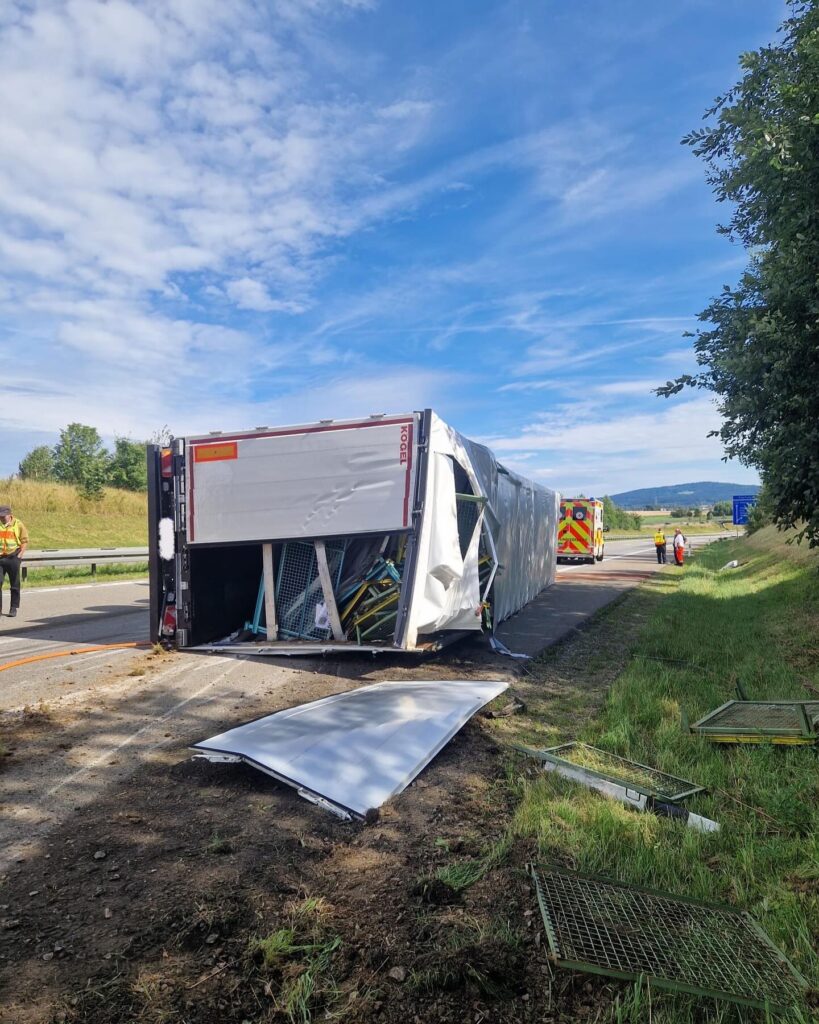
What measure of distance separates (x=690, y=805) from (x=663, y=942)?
135 cm

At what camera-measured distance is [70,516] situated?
84.5 feet

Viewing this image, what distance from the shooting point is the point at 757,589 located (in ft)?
47.8

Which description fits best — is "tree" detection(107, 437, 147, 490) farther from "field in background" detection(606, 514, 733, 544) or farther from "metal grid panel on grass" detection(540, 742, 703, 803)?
"metal grid panel on grass" detection(540, 742, 703, 803)

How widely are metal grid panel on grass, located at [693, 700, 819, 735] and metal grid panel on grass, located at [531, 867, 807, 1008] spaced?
2144mm

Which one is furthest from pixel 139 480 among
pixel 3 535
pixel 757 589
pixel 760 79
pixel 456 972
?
pixel 456 972

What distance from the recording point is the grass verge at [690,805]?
107 inches

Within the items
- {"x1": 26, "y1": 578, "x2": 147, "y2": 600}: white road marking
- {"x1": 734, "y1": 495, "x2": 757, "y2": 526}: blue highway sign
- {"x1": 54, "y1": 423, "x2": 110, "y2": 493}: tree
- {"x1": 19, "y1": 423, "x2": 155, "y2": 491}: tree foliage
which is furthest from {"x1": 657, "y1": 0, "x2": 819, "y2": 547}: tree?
{"x1": 54, "y1": 423, "x2": 110, "y2": 493}: tree

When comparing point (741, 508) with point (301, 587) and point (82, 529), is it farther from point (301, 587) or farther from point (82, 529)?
point (301, 587)

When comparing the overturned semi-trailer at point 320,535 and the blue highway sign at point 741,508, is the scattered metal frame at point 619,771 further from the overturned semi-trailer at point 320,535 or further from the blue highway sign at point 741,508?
the blue highway sign at point 741,508

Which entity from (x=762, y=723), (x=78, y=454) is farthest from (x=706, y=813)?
(x=78, y=454)

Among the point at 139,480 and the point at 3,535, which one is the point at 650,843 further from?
the point at 139,480

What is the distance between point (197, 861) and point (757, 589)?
1436 centimetres

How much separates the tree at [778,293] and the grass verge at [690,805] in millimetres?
2105

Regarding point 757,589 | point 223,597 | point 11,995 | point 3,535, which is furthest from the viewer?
point 757,589
